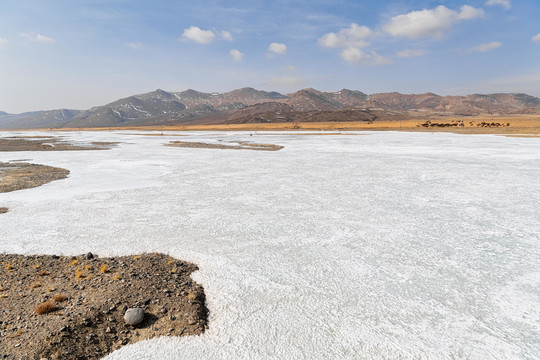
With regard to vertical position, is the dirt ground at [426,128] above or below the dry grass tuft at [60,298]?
above

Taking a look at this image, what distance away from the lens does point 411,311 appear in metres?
4.65

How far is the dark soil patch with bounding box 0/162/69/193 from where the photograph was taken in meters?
13.7

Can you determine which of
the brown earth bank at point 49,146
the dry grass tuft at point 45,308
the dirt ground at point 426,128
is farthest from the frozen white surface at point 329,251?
the dirt ground at point 426,128

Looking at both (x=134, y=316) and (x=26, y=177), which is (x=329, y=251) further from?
(x=26, y=177)

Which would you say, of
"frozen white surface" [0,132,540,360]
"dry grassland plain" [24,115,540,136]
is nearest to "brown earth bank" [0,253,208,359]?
"frozen white surface" [0,132,540,360]

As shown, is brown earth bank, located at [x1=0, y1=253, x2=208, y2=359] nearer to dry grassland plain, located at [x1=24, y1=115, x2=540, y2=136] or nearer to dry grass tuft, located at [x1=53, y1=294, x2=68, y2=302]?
dry grass tuft, located at [x1=53, y1=294, x2=68, y2=302]

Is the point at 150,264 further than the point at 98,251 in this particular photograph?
No

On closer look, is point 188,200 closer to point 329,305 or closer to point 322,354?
point 329,305

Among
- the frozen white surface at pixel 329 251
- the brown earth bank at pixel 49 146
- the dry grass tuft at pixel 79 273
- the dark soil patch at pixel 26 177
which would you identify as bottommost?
the frozen white surface at pixel 329 251

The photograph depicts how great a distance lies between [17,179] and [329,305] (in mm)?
16753

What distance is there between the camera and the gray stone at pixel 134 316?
4.41 metres

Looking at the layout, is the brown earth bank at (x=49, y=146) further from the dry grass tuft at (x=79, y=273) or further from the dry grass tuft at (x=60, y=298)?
the dry grass tuft at (x=60, y=298)

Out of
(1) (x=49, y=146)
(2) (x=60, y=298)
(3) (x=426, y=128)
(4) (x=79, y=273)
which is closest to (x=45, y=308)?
(2) (x=60, y=298)

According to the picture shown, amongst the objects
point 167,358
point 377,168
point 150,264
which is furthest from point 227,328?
point 377,168
